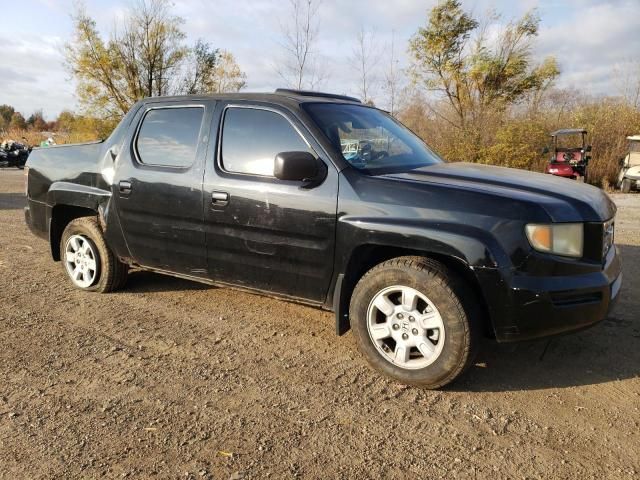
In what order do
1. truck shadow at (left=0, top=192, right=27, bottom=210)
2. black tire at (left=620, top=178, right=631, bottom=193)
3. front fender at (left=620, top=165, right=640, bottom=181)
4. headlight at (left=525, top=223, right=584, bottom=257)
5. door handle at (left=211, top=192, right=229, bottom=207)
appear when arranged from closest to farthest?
headlight at (left=525, top=223, right=584, bottom=257) < door handle at (left=211, top=192, right=229, bottom=207) < truck shadow at (left=0, top=192, right=27, bottom=210) < front fender at (left=620, top=165, right=640, bottom=181) < black tire at (left=620, top=178, right=631, bottom=193)

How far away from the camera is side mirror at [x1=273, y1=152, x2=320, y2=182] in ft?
10.6

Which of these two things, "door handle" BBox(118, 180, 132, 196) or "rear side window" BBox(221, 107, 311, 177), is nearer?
"rear side window" BBox(221, 107, 311, 177)

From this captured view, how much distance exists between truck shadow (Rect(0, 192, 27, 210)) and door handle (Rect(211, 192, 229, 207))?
821 cm

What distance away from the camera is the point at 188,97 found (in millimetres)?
4250

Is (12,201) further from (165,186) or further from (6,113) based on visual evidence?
(6,113)

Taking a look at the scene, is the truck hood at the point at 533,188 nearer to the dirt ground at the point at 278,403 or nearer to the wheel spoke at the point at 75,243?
the dirt ground at the point at 278,403

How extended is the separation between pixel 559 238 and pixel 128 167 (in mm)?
3331

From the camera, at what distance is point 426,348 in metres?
3.09

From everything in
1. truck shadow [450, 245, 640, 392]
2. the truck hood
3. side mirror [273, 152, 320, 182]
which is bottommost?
truck shadow [450, 245, 640, 392]

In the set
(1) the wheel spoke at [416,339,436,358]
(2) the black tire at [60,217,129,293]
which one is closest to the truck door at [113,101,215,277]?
(2) the black tire at [60,217,129,293]

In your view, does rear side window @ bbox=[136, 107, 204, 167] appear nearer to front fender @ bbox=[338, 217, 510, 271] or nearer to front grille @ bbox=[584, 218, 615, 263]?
front fender @ bbox=[338, 217, 510, 271]

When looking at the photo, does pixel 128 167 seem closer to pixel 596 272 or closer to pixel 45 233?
pixel 45 233

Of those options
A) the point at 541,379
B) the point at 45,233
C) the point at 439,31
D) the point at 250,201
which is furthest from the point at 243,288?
the point at 439,31

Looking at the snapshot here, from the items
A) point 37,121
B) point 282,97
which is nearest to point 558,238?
point 282,97
